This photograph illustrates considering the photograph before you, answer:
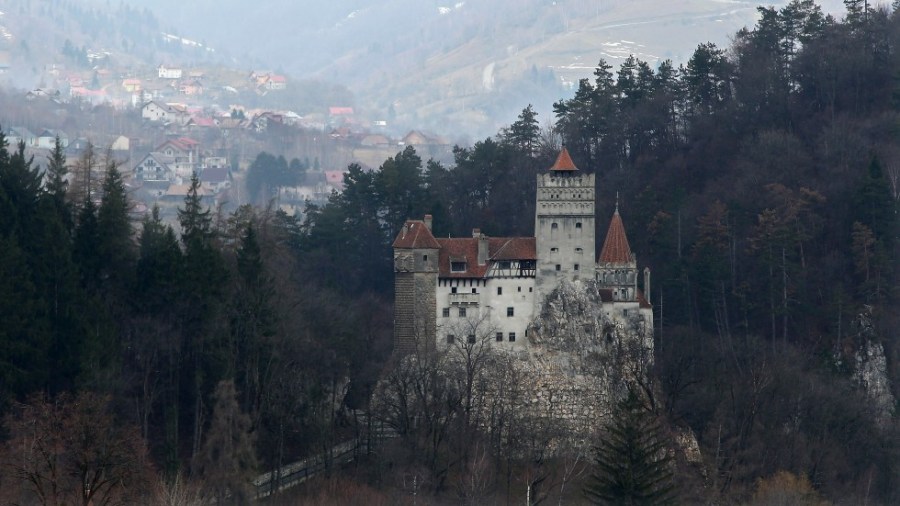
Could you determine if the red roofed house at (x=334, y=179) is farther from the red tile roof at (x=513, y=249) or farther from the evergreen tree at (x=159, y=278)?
the evergreen tree at (x=159, y=278)

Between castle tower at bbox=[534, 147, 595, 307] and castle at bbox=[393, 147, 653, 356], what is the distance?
0.03m

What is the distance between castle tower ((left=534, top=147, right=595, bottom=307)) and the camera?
234ft

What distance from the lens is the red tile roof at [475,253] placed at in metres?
71.6

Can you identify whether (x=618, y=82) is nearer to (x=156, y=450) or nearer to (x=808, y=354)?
(x=808, y=354)

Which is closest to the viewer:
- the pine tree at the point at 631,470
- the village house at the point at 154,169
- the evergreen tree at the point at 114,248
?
the pine tree at the point at 631,470

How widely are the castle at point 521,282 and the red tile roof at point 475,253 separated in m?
0.03

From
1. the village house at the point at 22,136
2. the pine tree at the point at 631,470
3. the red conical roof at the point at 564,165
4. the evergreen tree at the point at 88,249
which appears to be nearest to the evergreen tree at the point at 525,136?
the red conical roof at the point at 564,165

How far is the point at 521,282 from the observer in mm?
71562

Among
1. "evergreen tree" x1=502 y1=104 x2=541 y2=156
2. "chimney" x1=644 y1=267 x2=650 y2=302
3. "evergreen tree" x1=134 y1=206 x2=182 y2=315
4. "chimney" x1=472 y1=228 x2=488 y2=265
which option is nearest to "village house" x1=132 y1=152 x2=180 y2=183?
"evergreen tree" x1=502 y1=104 x2=541 y2=156

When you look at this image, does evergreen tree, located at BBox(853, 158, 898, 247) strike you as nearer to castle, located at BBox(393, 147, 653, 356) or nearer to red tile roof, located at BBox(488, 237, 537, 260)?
castle, located at BBox(393, 147, 653, 356)

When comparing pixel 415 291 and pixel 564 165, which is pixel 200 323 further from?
pixel 564 165

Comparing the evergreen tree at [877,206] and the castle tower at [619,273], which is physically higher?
the evergreen tree at [877,206]

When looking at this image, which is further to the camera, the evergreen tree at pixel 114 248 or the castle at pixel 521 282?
the castle at pixel 521 282

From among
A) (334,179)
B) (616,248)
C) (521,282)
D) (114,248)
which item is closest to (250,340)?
(114,248)
